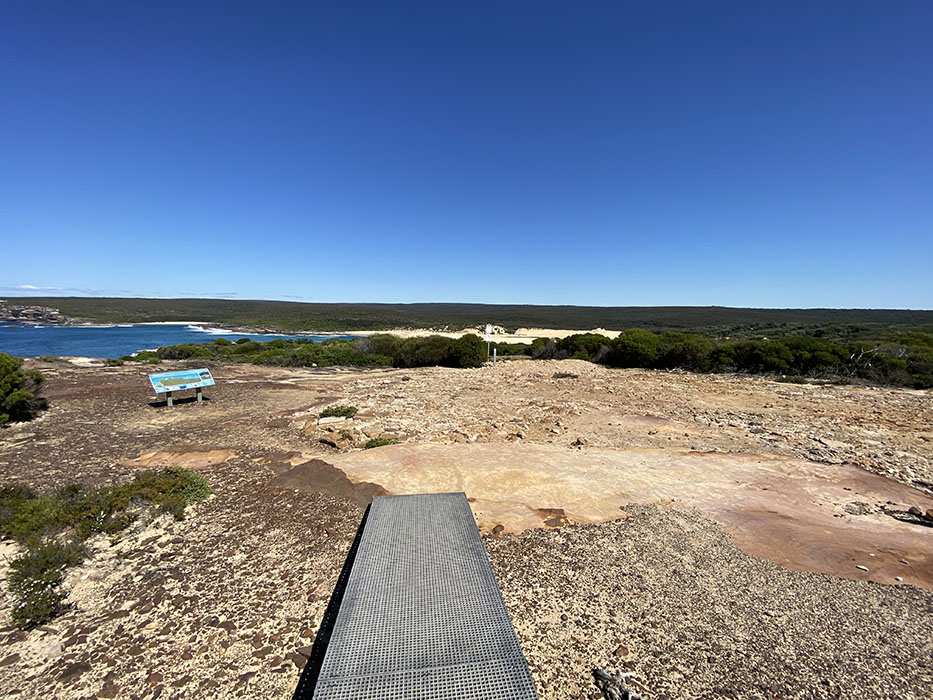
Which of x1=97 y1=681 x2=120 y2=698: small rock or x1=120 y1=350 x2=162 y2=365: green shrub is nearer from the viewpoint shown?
x1=97 y1=681 x2=120 y2=698: small rock

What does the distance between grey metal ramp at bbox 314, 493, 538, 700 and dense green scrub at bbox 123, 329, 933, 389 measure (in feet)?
58.6

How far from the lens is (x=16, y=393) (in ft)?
30.7

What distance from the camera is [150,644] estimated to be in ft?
10.9

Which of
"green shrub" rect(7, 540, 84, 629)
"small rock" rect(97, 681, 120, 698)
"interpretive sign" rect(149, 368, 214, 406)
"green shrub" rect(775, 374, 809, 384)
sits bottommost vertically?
"small rock" rect(97, 681, 120, 698)

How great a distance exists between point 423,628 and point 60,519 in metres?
5.25

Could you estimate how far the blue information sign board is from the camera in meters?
10.7

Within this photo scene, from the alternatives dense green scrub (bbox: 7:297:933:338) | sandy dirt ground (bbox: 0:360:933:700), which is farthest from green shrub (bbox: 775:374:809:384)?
dense green scrub (bbox: 7:297:933:338)

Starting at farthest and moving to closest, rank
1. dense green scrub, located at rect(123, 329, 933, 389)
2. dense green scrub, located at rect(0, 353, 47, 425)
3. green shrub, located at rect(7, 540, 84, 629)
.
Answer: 1. dense green scrub, located at rect(123, 329, 933, 389)
2. dense green scrub, located at rect(0, 353, 47, 425)
3. green shrub, located at rect(7, 540, 84, 629)

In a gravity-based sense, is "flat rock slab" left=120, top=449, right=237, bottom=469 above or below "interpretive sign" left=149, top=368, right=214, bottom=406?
below

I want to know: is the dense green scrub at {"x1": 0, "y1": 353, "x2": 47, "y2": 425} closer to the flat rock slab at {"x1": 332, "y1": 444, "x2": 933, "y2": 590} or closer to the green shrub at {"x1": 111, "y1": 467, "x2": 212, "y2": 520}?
the green shrub at {"x1": 111, "y1": 467, "x2": 212, "y2": 520}

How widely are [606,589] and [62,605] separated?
5395 mm

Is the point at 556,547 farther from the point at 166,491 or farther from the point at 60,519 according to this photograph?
the point at 60,519

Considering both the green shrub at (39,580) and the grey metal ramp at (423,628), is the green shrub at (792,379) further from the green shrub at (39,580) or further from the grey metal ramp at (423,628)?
the green shrub at (39,580)

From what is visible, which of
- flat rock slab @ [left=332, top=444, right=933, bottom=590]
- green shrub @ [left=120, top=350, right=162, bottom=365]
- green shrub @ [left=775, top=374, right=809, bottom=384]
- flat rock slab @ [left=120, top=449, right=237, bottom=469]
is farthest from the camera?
green shrub @ [left=120, top=350, right=162, bottom=365]
